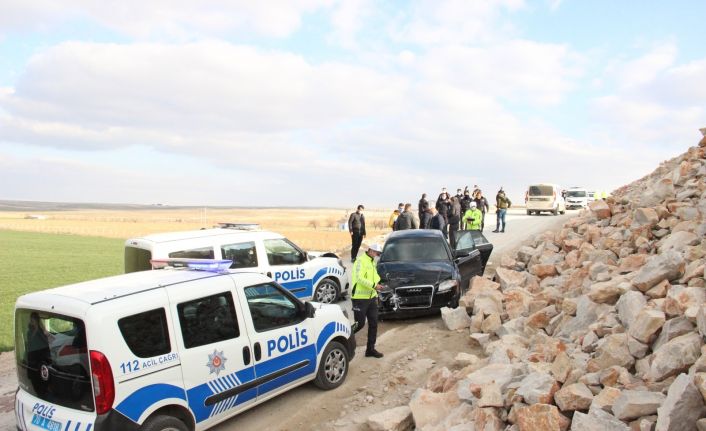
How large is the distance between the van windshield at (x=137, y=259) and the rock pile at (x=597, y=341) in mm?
4902

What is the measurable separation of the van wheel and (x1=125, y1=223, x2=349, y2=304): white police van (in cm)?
397

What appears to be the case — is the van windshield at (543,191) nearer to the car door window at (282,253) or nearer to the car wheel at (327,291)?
the car wheel at (327,291)

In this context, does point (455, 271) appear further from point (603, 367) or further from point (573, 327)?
point (603, 367)

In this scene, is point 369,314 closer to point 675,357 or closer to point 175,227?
point 675,357

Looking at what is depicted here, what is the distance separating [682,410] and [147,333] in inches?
175

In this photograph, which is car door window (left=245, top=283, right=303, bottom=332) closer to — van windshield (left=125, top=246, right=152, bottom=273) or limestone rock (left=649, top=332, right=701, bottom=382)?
van windshield (left=125, top=246, right=152, bottom=273)

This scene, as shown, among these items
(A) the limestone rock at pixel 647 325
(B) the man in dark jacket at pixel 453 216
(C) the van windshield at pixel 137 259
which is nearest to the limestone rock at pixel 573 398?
(A) the limestone rock at pixel 647 325

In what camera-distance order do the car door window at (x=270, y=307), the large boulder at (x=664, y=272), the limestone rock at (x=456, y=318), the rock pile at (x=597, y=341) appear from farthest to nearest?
the limestone rock at (x=456, y=318), the large boulder at (x=664, y=272), the car door window at (x=270, y=307), the rock pile at (x=597, y=341)

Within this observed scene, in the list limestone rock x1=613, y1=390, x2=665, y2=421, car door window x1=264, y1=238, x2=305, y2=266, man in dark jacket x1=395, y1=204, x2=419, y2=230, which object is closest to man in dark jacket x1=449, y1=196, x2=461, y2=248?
man in dark jacket x1=395, y1=204, x2=419, y2=230

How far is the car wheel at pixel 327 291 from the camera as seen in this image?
10992 millimetres

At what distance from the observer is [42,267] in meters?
18.2

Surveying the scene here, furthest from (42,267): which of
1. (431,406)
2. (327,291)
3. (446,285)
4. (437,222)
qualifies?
(431,406)

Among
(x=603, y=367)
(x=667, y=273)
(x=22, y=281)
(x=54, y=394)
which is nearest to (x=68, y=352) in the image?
(x=54, y=394)

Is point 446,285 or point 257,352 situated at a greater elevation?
point 446,285
